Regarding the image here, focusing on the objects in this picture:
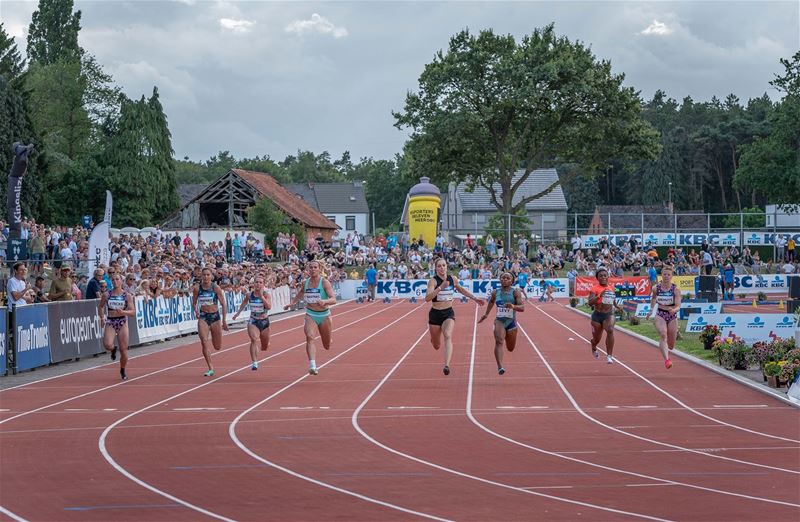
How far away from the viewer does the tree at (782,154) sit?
69.3 meters

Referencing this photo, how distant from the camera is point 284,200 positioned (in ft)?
246

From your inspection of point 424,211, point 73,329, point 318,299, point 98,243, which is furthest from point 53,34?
point 318,299

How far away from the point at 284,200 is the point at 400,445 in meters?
63.6

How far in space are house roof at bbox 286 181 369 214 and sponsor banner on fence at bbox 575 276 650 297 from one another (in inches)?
2588

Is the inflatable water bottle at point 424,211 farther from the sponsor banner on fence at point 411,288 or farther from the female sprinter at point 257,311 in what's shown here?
the female sprinter at point 257,311

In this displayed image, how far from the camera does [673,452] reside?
1166cm

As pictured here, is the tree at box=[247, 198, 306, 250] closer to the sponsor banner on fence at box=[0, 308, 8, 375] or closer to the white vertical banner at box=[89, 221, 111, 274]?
the white vertical banner at box=[89, 221, 111, 274]

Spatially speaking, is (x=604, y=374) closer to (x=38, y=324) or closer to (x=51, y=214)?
(x=38, y=324)

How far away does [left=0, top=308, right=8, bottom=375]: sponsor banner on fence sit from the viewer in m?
20.1

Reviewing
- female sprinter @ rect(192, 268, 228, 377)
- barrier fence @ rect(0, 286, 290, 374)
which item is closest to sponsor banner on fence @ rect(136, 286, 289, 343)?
barrier fence @ rect(0, 286, 290, 374)

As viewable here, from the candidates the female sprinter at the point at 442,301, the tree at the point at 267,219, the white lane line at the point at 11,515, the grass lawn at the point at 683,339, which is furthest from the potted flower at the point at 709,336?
the tree at the point at 267,219

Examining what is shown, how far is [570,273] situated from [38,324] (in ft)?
121

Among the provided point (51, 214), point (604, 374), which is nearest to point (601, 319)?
point (604, 374)

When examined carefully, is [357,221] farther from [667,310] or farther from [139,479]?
[139,479]
